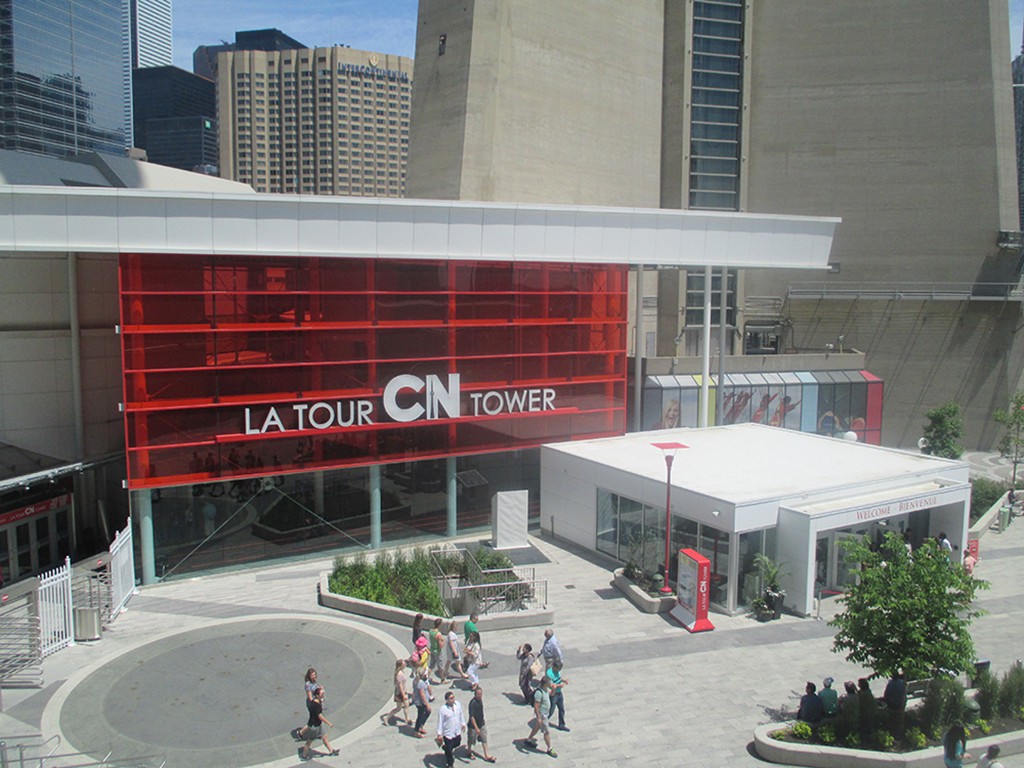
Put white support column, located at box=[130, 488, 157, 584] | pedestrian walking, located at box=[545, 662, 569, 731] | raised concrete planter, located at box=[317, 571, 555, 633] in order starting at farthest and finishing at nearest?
white support column, located at box=[130, 488, 157, 584]
raised concrete planter, located at box=[317, 571, 555, 633]
pedestrian walking, located at box=[545, 662, 569, 731]

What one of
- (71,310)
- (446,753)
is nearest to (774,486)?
(446,753)

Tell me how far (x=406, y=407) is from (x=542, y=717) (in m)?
14.1

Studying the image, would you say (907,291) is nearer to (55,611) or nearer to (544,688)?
(544,688)

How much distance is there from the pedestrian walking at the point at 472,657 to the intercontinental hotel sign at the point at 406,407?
33.7 ft

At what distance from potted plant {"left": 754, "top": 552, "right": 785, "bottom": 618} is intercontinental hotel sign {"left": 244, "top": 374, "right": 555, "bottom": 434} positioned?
10.2 metres

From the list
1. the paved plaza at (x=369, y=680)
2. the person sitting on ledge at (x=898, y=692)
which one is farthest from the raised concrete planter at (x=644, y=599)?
the person sitting on ledge at (x=898, y=692)

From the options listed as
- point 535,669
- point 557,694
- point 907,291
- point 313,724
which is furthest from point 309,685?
point 907,291

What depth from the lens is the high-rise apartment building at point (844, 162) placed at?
4678 centimetres

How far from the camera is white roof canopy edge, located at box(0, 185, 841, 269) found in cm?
2230

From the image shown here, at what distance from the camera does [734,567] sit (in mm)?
22047

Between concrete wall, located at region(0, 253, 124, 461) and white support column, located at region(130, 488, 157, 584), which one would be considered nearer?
white support column, located at region(130, 488, 157, 584)

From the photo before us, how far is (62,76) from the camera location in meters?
170

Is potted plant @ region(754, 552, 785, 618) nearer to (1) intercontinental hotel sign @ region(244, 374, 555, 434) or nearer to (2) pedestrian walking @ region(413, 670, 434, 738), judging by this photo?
(2) pedestrian walking @ region(413, 670, 434, 738)

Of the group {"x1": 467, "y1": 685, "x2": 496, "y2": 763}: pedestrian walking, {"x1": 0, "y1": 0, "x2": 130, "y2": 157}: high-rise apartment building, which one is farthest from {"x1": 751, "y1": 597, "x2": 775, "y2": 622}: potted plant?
{"x1": 0, "y1": 0, "x2": 130, "y2": 157}: high-rise apartment building
